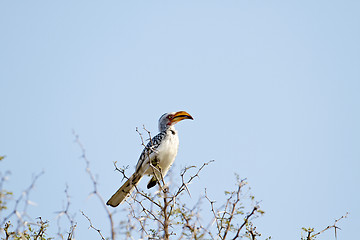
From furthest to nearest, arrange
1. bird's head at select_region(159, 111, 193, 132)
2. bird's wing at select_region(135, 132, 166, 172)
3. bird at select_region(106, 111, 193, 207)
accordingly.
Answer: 1. bird's head at select_region(159, 111, 193, 132)
2. bird's wing at select_region(135, 132, 166, 172)
3. bird at select_region(106, 111, 193, 207)

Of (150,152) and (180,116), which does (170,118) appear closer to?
(180,116)

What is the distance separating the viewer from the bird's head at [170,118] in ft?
20.8

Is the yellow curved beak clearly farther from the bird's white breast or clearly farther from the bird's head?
the bird's white breast

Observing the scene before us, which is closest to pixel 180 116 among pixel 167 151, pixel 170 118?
pixel 170 118

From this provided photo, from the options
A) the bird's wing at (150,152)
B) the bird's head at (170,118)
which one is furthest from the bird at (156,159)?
the bird's head at (170,118)

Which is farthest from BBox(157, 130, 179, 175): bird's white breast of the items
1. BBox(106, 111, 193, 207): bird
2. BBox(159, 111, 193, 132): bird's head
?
BBox(159, 111, 193, 132): bird's head

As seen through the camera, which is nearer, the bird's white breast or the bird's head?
the bird's white breast

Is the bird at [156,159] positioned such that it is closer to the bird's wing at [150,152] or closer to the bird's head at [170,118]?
the bird's wing at [150,152]

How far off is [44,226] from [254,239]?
5.79ft

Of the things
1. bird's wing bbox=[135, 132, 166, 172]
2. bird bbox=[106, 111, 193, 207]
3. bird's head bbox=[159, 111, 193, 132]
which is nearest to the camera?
bird bbox=[106, 111, 193, 207]

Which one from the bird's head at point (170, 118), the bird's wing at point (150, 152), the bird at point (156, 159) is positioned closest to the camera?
the bird at point (156, 159)

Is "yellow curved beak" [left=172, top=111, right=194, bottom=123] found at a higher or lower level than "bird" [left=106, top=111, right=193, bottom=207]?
higher

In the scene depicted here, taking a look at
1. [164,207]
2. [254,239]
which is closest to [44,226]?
[164,207]

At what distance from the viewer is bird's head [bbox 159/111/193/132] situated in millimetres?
6328
